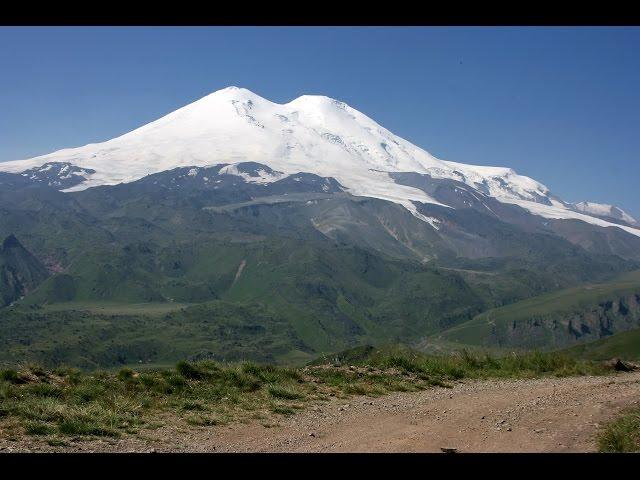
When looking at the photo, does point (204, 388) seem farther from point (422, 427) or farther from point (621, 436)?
point (621, 436)

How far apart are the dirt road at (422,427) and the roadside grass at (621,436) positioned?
28 cm

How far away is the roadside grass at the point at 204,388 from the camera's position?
1046 cm

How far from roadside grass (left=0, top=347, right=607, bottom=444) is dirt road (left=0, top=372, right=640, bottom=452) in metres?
0.56

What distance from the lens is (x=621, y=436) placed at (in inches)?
354

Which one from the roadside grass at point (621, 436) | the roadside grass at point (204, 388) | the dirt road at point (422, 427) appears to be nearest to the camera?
the roadside grass at point (621, 436)

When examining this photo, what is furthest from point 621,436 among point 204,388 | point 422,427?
point 204,388

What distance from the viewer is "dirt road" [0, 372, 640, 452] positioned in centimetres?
969

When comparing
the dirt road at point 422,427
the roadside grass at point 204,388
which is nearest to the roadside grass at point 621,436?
the dirt road at point 422,427

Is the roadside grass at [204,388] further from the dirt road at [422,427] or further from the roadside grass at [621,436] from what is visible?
the roadside grass at [621,436]

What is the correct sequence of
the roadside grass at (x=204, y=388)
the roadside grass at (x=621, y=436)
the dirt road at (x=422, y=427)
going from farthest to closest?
the roadside grass at (x=204, y=388) < the dirt road at (x=422, y=427) < the roadside grass at (x=621, y=436)

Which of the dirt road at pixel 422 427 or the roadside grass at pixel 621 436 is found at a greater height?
the roadside grass at pixel 621 436

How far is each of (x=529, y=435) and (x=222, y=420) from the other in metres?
5.36
